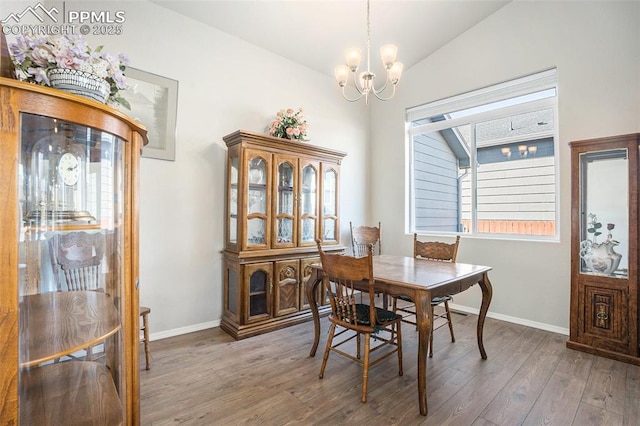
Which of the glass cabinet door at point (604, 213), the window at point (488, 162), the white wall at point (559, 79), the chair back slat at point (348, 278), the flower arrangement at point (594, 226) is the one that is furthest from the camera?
the window at point (488, 162)

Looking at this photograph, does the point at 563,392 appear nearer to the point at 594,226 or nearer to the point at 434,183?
the point at 594,226

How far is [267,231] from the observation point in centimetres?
321

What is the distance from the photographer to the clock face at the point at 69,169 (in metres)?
1.09

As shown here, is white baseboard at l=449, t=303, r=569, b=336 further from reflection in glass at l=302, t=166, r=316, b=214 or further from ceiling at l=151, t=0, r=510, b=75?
ceiling at l=151, t=0, r=510, b=75

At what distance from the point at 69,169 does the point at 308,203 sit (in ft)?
8.63

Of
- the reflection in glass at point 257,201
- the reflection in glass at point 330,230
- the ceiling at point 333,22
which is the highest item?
the ceiling at point 333,22

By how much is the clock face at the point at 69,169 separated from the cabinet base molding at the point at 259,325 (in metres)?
2.22

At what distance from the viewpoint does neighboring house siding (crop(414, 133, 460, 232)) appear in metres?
4.30

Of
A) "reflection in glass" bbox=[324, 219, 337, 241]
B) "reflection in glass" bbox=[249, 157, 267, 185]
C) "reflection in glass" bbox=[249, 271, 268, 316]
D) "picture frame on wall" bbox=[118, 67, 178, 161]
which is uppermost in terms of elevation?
"picture frame on wall" bbox=[118, 67, 178, 161]

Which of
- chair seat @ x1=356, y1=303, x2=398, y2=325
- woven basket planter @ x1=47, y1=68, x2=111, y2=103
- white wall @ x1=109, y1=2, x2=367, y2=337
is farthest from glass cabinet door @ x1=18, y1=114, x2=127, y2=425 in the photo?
white wall @ x1=109, y1=2, x2=367, y2=337

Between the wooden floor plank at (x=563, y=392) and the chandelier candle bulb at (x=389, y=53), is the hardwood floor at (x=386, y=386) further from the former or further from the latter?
the chandelier candle bulb at (x=389, y=53)

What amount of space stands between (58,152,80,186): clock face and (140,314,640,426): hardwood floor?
4.83 ft

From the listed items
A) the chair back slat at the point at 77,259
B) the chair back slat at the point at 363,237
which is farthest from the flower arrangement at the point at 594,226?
the chair back slat at the point at 77,259

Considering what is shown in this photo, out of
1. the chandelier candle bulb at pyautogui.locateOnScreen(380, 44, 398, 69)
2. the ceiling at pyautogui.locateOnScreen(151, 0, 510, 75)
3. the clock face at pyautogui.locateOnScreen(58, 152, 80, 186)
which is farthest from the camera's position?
the ceiling at pyautogui.locateOnScreen(151, 0, 510, 75)
